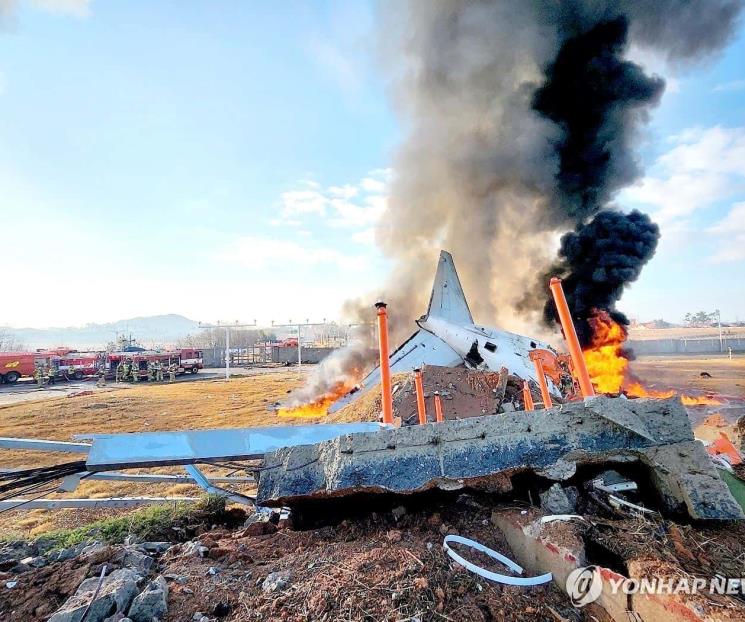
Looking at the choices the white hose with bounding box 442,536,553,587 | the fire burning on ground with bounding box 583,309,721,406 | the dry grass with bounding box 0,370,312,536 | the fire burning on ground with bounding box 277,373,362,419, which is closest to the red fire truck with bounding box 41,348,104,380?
the dry grass with bounding box 0,370,312,536

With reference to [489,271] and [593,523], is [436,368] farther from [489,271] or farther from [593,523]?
[489,271]

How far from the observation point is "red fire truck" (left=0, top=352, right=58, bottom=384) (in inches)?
1076

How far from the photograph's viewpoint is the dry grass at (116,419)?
594cm

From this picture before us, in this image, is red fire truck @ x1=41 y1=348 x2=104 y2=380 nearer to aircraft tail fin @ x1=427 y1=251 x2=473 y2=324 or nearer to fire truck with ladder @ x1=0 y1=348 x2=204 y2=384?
fire truck with ladder @ x1=0 y1=348 x2=204 y2=384

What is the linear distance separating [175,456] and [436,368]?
6775 millimetres

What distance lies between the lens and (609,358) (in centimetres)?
1719

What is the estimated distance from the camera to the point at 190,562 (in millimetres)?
2645

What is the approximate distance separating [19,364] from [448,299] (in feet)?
104

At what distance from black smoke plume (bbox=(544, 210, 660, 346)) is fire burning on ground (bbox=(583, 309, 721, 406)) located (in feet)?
0.98

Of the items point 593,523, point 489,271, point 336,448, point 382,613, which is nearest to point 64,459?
point 336,448

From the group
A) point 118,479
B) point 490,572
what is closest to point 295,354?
point 118,479

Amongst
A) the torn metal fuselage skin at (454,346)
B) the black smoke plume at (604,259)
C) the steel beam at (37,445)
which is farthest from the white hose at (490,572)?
the black smoke plume at (604,259)

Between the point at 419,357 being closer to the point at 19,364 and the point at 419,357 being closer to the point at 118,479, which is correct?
the point at 118,479

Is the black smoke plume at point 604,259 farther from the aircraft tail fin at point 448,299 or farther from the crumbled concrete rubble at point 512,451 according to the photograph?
the crumbled concrete rubble at point 512,451
